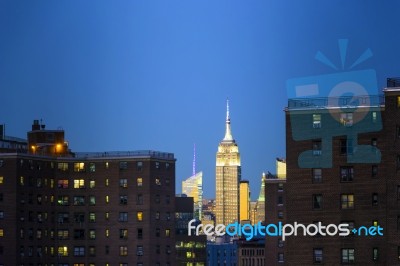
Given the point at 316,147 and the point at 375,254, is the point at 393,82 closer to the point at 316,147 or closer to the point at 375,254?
the point at 316,147

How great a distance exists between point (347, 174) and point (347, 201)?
248 centimetres

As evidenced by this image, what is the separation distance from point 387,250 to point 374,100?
14049 mm

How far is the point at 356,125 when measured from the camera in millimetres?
123500

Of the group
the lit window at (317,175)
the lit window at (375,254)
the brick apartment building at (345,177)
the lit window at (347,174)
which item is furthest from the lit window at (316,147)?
the lit window at (375,254)

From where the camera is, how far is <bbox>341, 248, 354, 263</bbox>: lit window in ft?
400

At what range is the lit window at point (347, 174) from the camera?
123 m

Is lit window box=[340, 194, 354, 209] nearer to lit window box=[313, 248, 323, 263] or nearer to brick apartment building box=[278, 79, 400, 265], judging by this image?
brick apartment building box=[278, 79, 400, 265]

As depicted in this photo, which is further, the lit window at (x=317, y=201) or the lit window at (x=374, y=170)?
the lit window at (x=317, y=201)

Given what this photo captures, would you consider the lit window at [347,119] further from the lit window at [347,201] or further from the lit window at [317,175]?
the lit window at [347,201]

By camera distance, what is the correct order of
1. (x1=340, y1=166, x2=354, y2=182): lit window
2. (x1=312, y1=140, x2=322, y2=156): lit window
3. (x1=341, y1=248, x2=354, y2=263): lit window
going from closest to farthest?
(x1=341, y1=248, x2=354, y2=263): lit window → (x1=340, y1=166, x2=354, y2=182): lit window → (x1=312, y1=140, x2=322, y2=156): lit window

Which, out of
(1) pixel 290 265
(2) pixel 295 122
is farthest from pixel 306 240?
(2) pixel 295 122

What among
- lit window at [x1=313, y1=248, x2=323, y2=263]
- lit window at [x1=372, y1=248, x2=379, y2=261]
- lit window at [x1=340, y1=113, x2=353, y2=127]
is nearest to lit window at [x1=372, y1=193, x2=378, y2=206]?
lit window at [x1=372, y1=248, x2=379, y2=261]

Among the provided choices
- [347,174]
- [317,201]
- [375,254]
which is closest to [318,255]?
[317,201]

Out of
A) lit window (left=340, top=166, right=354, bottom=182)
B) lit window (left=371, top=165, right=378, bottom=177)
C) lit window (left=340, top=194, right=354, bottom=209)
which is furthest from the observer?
lit window (left=340, top=166, right=354, bottom=182)
